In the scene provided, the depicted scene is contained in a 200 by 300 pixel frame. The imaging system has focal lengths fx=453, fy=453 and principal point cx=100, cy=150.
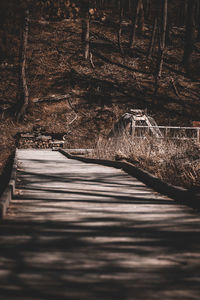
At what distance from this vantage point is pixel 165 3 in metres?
33.0

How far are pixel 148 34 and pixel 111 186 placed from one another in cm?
4048

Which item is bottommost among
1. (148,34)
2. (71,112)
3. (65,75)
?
(71,112)

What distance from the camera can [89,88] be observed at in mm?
32219

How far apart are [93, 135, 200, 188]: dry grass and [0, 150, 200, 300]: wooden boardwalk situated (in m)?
1.42

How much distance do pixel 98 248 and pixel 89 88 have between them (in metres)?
28.5

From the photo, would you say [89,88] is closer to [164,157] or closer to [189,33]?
[189,33]

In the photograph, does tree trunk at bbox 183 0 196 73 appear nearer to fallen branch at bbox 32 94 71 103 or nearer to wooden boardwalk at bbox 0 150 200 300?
fallen branch at bbox 32 94 71 103

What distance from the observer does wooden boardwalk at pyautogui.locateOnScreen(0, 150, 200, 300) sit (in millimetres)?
3215

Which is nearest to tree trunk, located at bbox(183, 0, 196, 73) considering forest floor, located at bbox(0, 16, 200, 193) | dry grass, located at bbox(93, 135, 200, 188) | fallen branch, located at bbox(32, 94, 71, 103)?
forest floor, located at bbox(0, 16, 200, 193)

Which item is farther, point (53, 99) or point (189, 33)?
point (189, 33)

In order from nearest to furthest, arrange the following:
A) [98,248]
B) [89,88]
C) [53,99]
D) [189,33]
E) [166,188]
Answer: [98,248]
[166,188]
[53,99]
[89,88]
[189,33]

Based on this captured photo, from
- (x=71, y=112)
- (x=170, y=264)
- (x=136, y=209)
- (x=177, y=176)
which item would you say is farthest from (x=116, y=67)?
(x=170, y=264)

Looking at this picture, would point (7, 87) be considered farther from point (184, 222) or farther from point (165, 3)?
point (184, 222)

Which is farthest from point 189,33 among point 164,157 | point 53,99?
point 164,157
